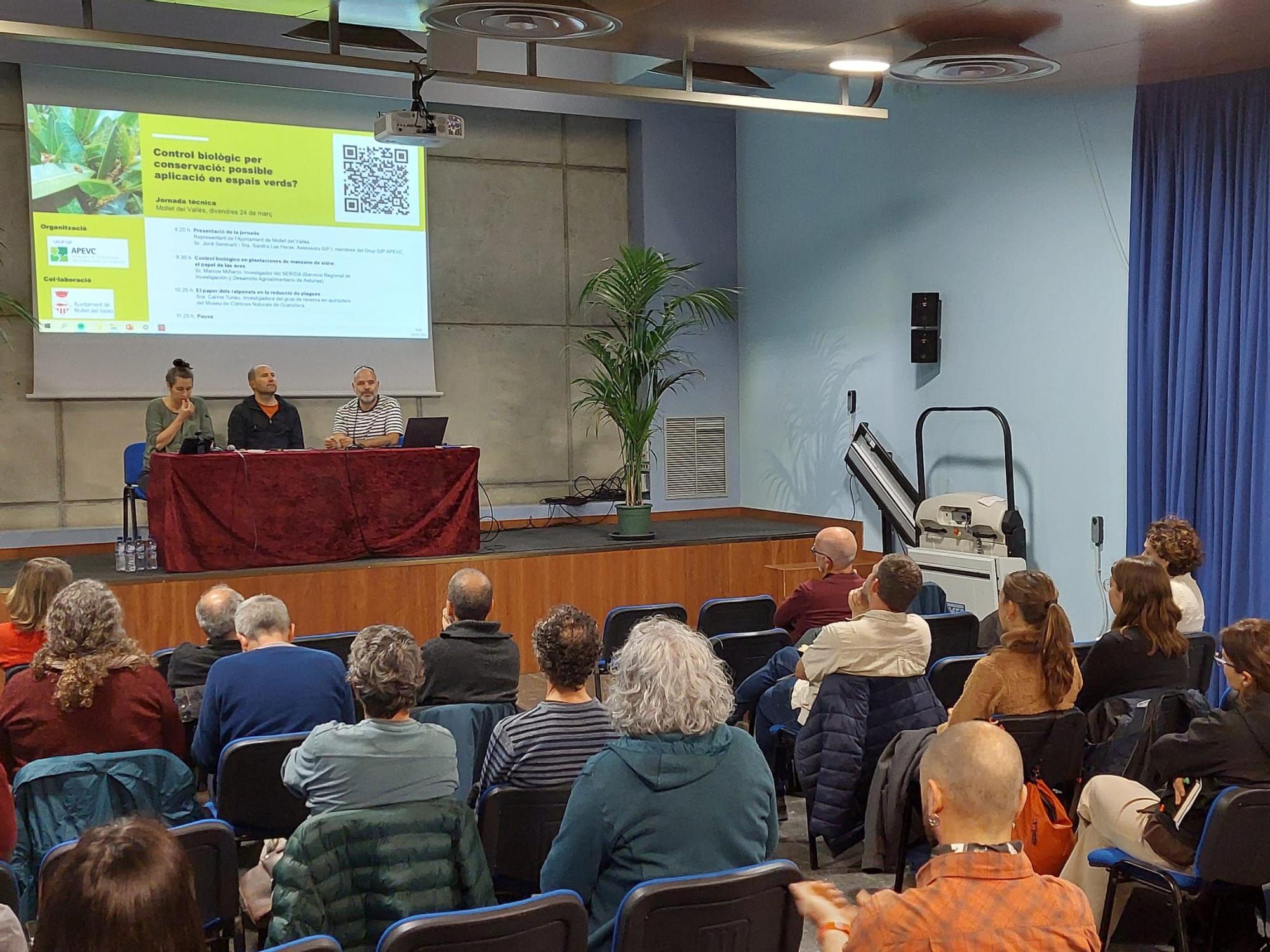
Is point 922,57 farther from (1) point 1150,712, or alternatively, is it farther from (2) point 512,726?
(2) point 512,726

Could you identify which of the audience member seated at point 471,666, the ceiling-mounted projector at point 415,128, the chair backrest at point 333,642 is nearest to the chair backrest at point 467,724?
the audience member seated at point 471,666

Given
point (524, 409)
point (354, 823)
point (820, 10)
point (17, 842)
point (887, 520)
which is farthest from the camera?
point (524, 409)

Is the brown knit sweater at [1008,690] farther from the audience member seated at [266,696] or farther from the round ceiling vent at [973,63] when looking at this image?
the round ceiling vent at [973,63]

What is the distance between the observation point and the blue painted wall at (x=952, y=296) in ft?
22.7

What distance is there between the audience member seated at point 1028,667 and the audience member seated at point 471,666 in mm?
1330

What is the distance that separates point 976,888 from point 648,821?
0.79 m

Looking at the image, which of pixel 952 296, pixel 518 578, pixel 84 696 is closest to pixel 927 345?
pixel 952 296

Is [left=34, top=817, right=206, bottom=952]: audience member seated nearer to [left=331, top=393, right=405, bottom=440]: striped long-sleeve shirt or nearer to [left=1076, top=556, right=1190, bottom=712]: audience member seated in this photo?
[left=1076, top=556, right=1190, bottom=712]: audience member seated

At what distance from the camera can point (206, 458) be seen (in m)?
6.51

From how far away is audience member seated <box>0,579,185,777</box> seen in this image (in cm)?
312

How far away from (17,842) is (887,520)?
6188mm

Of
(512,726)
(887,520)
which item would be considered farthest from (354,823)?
(887,520)

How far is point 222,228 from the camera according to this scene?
8.19 meters

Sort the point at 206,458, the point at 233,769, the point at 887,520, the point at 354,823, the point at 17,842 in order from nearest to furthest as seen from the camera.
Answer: the point at 354,823
the point at 17,842
the point at 233,769
the point at 206,458
the point at 887,520
